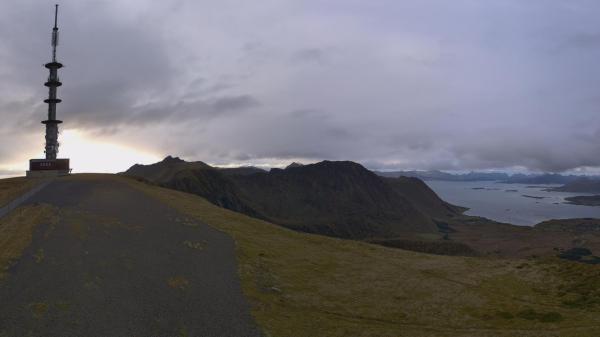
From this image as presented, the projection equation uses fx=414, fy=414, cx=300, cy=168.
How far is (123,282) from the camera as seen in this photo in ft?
74.0

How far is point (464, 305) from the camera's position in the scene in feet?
81.5

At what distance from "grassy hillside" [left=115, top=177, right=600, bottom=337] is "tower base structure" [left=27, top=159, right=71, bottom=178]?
52433mm

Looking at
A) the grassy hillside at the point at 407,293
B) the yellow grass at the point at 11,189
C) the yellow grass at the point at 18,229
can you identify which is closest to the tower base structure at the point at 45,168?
the yellow grass at the point at 11,189

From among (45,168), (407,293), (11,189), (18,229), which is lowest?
(407,293)

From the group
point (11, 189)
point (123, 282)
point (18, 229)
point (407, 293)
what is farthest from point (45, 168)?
point (407, 293)

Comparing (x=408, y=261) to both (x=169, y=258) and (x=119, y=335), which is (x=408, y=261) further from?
(x=119, y=335)

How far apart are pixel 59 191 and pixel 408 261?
44.3m

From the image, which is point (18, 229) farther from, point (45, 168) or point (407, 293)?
point (45, 168)

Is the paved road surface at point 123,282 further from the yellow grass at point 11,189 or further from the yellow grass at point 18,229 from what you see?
the yellow grass at point 11,189

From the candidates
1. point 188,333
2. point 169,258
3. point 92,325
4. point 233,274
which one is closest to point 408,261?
point 233,274

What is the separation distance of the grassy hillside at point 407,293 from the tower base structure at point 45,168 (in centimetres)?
5243

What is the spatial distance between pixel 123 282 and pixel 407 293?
56.5ft

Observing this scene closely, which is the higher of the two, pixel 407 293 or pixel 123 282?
pixel 123 282

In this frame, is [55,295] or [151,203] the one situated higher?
[151,203]
